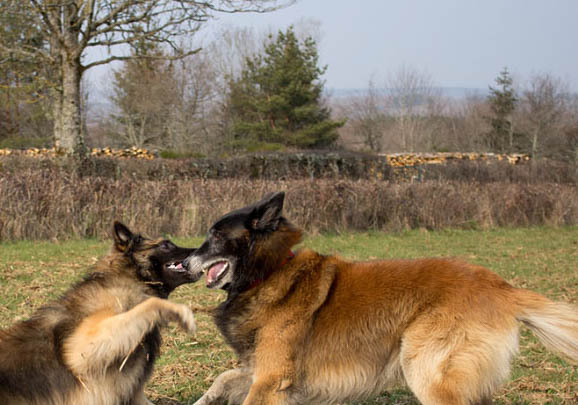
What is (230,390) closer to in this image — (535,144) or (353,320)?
(353,320)

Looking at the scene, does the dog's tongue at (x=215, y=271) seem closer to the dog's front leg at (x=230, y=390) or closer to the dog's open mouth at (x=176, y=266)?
the dog's open mouth at (x=176, y=266)

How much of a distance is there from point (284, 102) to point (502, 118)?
19.0 m

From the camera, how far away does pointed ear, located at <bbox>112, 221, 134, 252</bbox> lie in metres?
4.55

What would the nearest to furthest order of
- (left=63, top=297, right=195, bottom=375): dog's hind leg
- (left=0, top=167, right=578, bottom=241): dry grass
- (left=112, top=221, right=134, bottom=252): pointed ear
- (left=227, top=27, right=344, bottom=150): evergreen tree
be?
1. (left=63, top=297, right=195, bottom=375): dog's hind leg
2. (left=112, top=221, right=134, bottom=252): pointed ear
3. (left=0, top=167, right=578, bottom=241): dry grass
4. (left=227, top=27, right=344, bottom=150): evergreen tree

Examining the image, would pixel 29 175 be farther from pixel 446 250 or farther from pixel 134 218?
pixel 446 250

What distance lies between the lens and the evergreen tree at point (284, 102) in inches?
1443

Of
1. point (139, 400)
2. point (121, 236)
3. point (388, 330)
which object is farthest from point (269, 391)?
point (121, 236)

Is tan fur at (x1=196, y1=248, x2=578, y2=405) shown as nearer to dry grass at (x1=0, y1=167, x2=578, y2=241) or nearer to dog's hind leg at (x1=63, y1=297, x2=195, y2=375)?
dog's hind leg at (x1=63, y1=297, x2=195, y2=375)

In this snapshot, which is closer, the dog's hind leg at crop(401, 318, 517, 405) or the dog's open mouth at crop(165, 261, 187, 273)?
the dog's hind leg at crop(401, 318, 517, 405)

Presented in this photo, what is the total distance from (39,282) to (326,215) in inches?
336

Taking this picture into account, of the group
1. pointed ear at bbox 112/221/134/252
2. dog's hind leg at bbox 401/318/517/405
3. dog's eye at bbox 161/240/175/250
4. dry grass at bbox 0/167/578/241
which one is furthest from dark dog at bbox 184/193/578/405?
dry grass at bbox 0/167/578/241

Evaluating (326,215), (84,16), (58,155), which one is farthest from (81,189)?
(84,16)

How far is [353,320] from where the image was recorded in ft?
12.1

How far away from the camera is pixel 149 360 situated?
4.11 m
